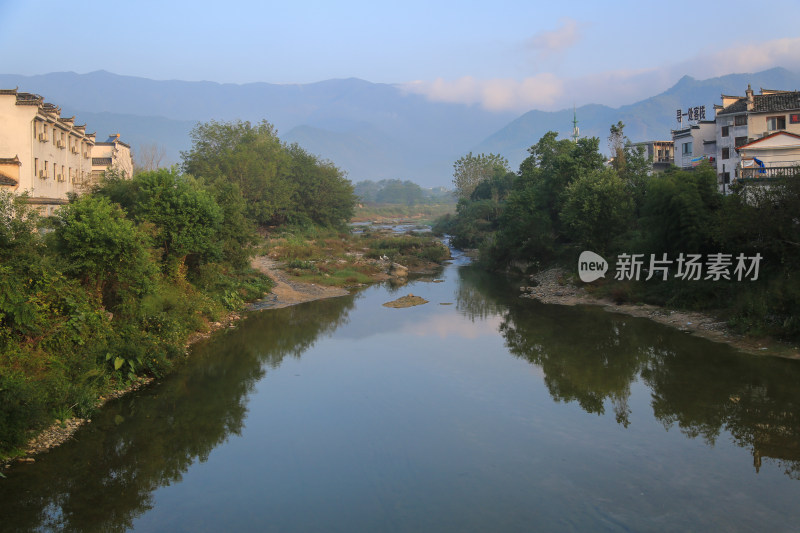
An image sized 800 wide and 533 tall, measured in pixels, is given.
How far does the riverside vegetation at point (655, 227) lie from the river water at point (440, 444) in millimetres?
2938

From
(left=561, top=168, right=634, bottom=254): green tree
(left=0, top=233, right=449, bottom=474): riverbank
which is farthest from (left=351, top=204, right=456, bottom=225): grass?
(left=561, top=168, right=634, bottom=254): green tree

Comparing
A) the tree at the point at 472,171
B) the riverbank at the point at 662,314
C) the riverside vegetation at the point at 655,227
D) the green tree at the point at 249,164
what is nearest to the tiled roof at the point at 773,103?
the riverside vegetation at the point at 655,227

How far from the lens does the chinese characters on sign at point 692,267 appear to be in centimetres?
2261

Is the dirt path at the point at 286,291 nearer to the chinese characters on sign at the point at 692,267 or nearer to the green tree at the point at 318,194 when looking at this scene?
the chinese characters on sign at the point at 692,267

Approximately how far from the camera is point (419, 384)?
707 inches

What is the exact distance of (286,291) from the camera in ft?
108

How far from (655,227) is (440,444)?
17811mm

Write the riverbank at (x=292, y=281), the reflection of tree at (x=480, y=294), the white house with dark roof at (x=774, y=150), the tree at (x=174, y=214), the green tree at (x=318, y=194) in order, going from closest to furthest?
the riverbank at (x=292, y=281) < the tree at (x=174, y=214) < the reflection of tree at (x=480, y=294) < the white house with dark roof at (x=774, y=150) < the green tree at (x=318, y=194)

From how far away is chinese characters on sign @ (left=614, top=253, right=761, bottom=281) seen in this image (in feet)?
74.2

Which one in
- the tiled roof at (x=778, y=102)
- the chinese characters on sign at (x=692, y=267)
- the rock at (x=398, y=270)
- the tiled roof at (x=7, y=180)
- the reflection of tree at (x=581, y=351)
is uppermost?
the tiled roof at (x=778, y=102)

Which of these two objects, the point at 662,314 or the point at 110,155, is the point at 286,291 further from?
the point at 110,155

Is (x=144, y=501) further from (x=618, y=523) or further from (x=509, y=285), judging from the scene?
(x=509, y=285)

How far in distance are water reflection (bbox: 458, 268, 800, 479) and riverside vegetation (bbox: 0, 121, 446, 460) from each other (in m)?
11.5

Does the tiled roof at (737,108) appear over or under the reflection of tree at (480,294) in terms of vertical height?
over
